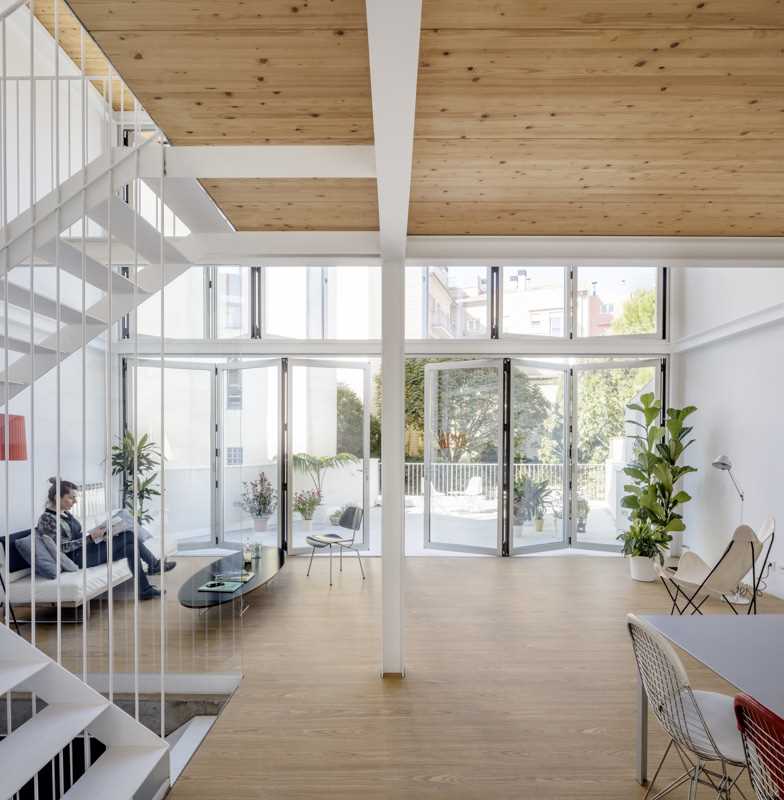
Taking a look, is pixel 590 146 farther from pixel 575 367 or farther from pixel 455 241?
pixel 575 367

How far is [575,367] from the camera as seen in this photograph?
22.7 feet

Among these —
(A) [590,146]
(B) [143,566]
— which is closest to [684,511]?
(A) [590,146]

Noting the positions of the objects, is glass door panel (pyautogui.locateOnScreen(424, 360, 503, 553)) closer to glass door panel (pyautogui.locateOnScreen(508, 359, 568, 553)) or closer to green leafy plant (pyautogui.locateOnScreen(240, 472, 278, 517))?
glass door panel (pyautogui.locateOnScreen(508, 359, 568, 553))

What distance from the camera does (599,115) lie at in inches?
91.8

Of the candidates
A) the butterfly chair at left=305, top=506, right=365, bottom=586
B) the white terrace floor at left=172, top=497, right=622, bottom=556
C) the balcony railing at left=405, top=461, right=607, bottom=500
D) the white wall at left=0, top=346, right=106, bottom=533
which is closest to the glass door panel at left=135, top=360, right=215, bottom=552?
the white wall at left=0, top=346, right=106, bottom=533

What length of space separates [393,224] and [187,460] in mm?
2348

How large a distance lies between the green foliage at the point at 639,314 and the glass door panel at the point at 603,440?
42 cm

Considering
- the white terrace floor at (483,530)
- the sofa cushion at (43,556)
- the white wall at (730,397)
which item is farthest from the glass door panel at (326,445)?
the white wall at (730,397)

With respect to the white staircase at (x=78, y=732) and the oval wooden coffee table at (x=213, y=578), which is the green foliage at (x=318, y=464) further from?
the white staircase at (x=78, y=732)

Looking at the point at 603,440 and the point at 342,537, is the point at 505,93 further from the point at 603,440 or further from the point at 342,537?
the point at 603,440

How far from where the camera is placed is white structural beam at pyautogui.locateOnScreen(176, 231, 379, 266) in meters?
3.54

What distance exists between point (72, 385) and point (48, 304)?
11.3 feet

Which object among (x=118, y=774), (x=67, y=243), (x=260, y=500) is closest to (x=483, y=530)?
(x=260, y=500)

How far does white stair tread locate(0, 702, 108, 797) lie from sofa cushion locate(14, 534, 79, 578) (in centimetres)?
231
